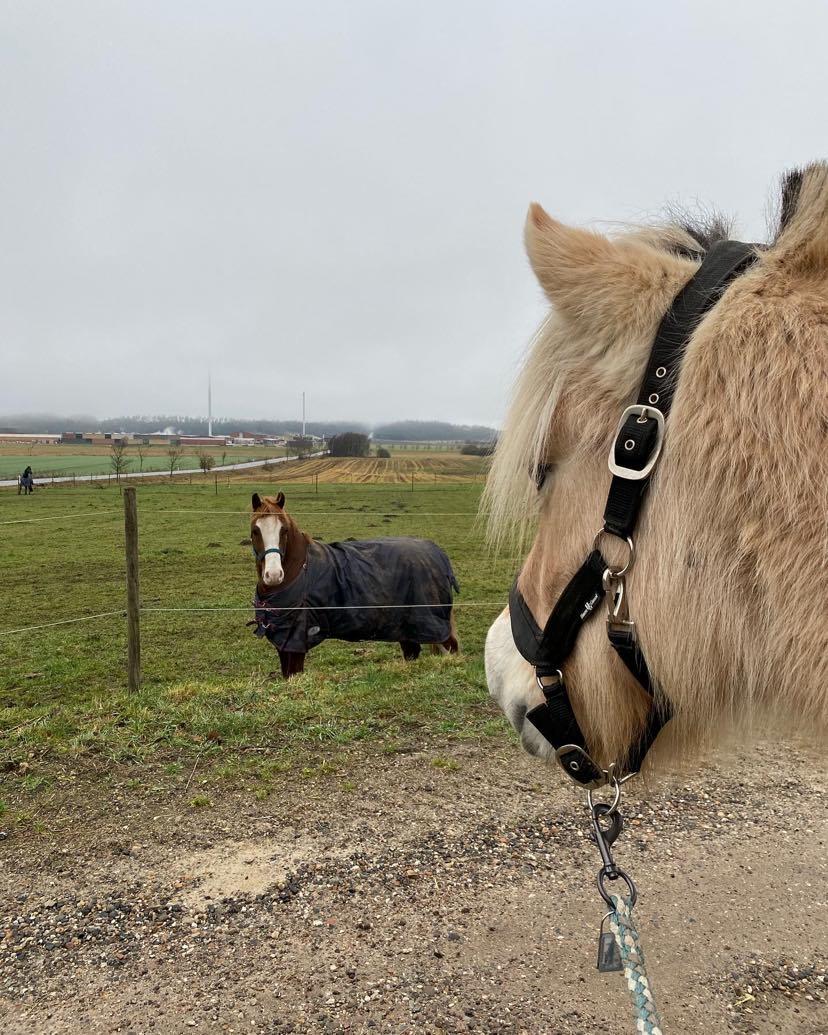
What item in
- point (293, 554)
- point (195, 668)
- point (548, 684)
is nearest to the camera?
point (548, 684)

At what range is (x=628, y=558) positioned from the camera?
48.2 inches

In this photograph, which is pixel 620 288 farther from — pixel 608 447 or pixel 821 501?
pixel 821 501

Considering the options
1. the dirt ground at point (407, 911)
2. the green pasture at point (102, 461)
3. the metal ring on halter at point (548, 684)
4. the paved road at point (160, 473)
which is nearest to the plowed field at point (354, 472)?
the paved road at point (160, 473)

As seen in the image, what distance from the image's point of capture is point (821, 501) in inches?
39.7

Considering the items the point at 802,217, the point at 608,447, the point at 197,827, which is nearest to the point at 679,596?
the point at 608,447

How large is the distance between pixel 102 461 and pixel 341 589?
199ft

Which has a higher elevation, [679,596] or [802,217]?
[802,217]

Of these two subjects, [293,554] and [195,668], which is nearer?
[293,554]

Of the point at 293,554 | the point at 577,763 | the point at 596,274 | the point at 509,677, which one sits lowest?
the point at 293,554

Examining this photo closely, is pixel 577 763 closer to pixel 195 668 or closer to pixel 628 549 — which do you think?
pixel 628 549

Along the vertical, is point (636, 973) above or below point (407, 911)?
above

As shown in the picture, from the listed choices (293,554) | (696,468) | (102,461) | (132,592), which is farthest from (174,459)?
(696,468)

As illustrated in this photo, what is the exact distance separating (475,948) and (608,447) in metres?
A: 2.19

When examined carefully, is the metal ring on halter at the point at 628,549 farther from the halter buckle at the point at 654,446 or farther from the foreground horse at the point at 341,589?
the foreground horse at the point at 341,589
